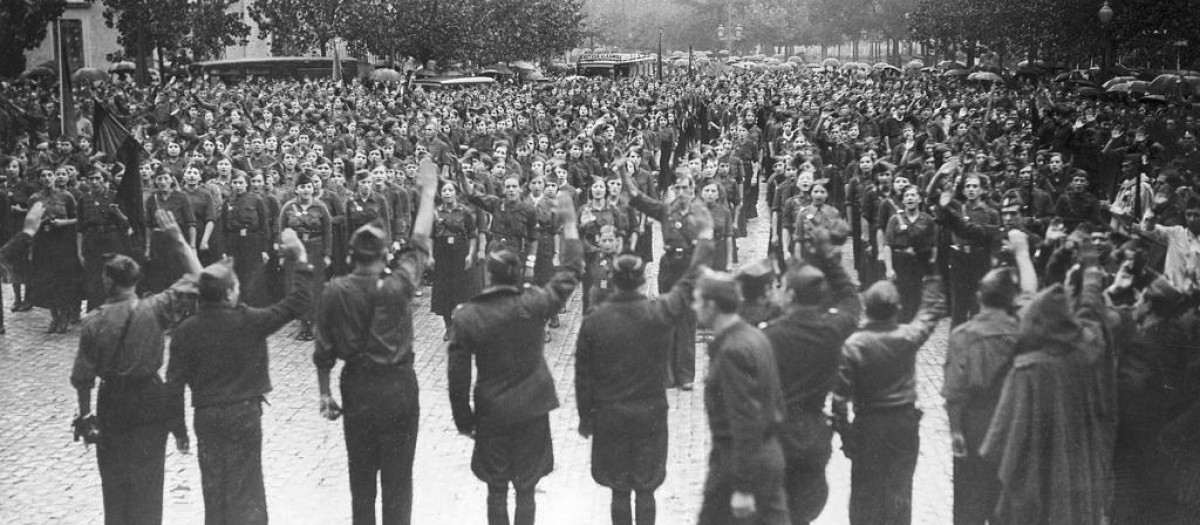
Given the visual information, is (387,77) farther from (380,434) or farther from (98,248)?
(380,434)

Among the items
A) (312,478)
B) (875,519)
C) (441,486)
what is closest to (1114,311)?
(875,519)

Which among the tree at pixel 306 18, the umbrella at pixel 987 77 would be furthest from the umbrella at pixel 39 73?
the umbrella at pixel 987 77

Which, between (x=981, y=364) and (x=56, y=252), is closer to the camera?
(x=981, y=364)

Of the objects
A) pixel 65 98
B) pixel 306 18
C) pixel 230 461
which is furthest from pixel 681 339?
pixel 306 18

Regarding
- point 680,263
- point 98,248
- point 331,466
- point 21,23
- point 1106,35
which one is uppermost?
point 21,23

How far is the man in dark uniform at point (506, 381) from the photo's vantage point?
711 centimetres

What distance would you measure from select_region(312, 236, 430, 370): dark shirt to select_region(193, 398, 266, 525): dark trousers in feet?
1.69

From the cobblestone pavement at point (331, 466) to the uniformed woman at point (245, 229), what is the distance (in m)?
1.71

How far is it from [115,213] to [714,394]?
9.77 meters

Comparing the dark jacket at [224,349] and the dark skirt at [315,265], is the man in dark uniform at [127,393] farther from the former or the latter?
the dark skirt at [315,265]

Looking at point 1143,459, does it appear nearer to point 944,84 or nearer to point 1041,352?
point 1041,352

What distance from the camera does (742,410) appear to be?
610cm

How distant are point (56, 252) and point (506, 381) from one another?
908cm

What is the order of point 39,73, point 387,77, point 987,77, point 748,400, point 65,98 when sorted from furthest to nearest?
point 387,77 → point 39,73 → point 987,77 → point 65,98 → point 748,400
